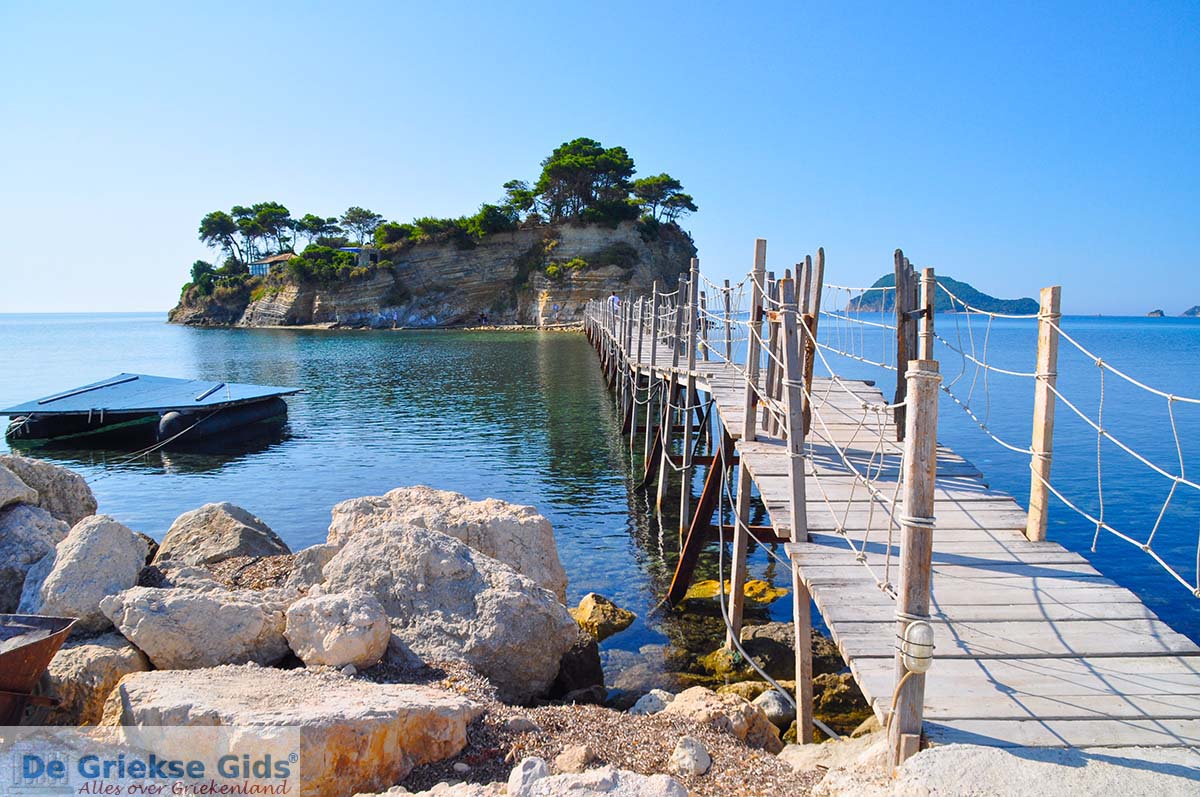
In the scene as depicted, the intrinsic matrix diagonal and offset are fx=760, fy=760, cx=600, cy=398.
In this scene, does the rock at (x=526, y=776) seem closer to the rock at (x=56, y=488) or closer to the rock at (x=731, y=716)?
the rock at (x=731, y=716)

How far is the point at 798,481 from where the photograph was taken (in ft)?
16.4

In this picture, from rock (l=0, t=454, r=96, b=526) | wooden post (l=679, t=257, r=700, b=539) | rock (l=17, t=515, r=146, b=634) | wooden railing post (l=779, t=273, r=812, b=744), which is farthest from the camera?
wooden post (l=679, t=257, r=700, b=539)

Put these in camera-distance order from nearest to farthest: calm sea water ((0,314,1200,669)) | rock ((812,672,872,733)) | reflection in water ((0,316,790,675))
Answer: rock ((812,672,872,733)), reflection in water ((0,316,790,675)), calm sea water ((0,314,1200,669))

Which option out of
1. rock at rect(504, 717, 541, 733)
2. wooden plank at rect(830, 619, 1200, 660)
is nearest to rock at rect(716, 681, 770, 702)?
rock at rect(504, 717, 541, 733)

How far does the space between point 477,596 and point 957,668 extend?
3.25 m

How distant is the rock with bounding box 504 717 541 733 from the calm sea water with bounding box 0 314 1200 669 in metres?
3.46

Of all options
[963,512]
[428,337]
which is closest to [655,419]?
[963,512]

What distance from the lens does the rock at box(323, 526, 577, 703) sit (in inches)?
206

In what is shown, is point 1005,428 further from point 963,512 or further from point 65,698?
point 65,698

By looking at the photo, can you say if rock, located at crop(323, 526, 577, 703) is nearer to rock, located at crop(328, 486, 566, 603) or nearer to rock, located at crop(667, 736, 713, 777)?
rock, located at crop(328, 486, 566, 603)

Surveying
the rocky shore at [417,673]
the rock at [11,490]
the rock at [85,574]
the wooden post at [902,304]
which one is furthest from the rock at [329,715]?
the wooden post at [902,304]

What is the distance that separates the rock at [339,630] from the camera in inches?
179

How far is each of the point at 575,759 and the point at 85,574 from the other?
13.0ft

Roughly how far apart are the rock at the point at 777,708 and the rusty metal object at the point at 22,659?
461 centimetres
